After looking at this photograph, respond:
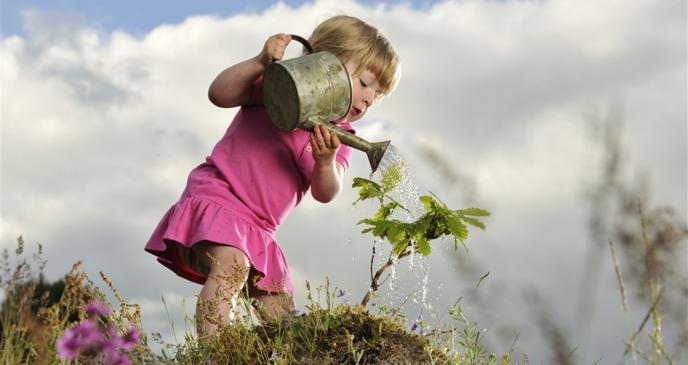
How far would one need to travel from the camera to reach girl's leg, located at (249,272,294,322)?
4.08 meters

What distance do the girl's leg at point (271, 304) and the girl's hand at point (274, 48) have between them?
4.16ft

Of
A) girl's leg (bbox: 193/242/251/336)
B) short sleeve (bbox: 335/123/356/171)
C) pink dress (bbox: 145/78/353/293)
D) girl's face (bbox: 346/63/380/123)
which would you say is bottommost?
girl's leg (bbox: 193/242/251/336)

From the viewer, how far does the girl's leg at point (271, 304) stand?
408 cm

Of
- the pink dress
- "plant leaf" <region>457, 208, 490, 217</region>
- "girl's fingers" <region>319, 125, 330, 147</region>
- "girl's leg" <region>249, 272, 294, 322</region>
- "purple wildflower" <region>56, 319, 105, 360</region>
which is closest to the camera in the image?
"purple wildflower" <region>56, 319, 105, 360</region>

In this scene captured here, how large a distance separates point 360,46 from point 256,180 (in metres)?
1.01

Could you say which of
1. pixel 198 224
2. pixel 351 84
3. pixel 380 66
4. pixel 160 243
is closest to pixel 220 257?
pixel 198 224

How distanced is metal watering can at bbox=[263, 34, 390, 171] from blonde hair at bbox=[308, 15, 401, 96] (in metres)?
0.29

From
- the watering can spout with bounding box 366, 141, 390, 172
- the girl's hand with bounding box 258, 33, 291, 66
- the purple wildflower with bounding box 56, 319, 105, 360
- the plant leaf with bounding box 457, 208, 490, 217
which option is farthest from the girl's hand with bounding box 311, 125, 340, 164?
the purple wildflower with bounding box 56, 319, 105, 360

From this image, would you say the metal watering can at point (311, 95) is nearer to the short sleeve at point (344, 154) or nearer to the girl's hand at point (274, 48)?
the girl's hand at point (274, 48)

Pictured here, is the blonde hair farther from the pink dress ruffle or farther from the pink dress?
the pink dress ruffle

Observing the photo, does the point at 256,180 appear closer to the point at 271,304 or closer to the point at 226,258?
the point at 226,258

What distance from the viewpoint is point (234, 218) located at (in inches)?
169

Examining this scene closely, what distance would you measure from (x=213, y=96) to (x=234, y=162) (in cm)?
39

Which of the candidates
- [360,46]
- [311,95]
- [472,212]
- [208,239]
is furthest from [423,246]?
[360,46]
